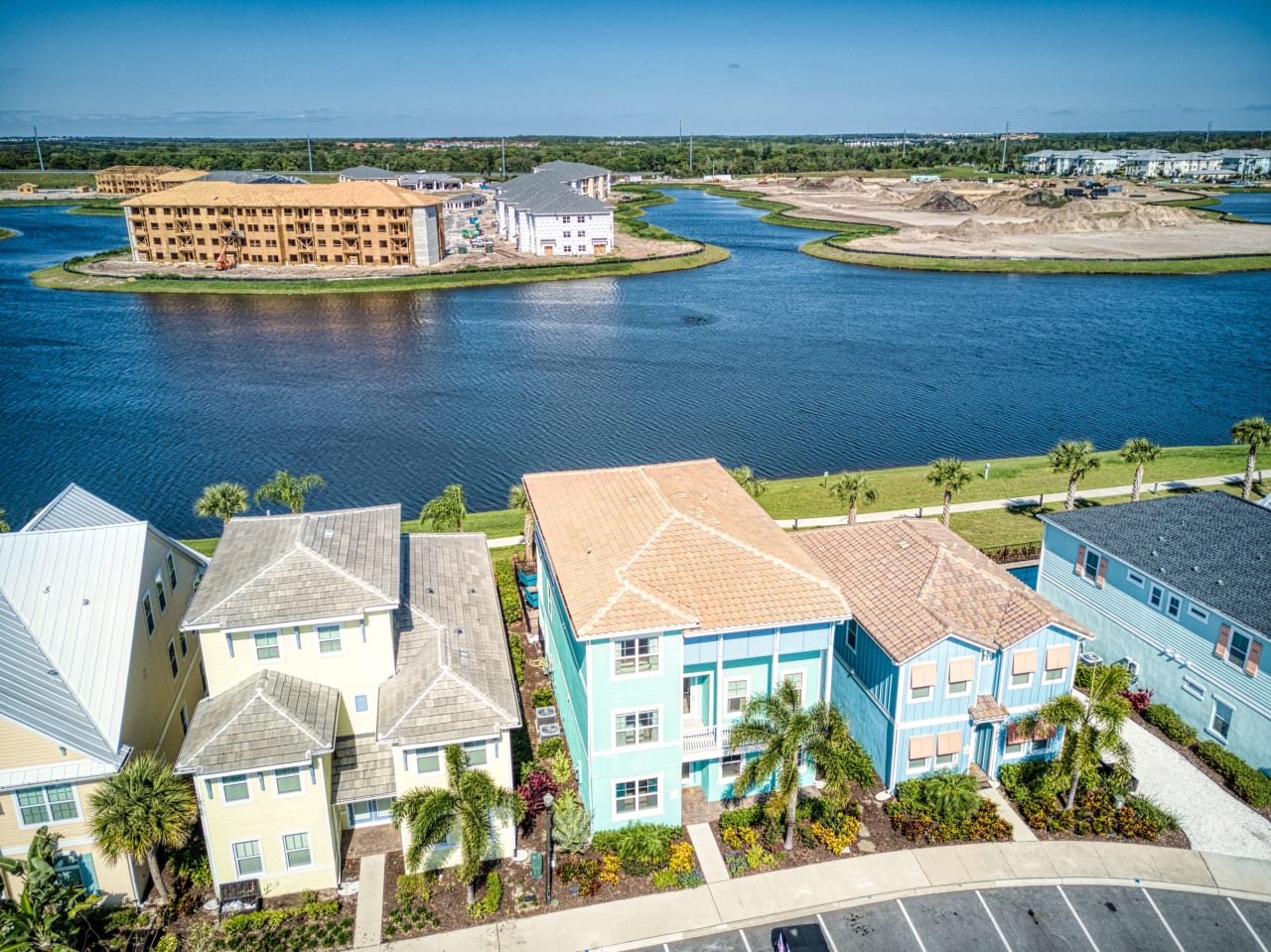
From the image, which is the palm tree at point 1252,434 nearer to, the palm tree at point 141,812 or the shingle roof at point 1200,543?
the shingle roof at point 1200,543

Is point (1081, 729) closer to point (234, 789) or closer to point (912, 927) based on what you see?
point (912, 927)

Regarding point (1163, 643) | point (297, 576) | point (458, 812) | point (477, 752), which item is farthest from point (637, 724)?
point (1163, 643)

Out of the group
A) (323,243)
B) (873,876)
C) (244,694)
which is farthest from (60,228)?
(873,876)

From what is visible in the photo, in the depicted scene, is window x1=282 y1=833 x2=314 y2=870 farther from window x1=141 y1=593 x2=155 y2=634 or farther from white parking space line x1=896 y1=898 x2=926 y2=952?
white parking space line x1=896 y1=898 x2=926 y2=952

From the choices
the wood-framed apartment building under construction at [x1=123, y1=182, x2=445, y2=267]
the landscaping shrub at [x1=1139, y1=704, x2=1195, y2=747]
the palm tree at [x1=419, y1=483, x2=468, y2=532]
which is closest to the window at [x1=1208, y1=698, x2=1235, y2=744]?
the landscaping shrub at [x1=1139, y1=704, x2=1195, y2=747]

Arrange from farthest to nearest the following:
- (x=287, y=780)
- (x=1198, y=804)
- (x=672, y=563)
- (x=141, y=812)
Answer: (x=1198, y=804) → (x=672, y=563) → (x=287, y=780) → (x=141, y=812)

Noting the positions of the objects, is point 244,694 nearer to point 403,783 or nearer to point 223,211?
point 403,783
